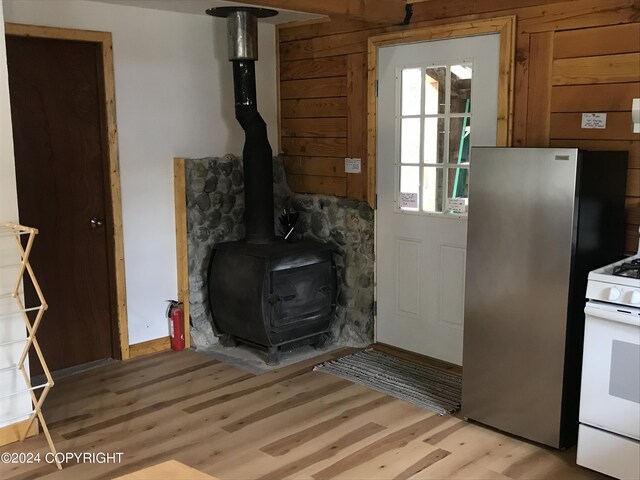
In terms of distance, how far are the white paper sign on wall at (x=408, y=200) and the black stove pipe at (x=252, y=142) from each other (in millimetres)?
880

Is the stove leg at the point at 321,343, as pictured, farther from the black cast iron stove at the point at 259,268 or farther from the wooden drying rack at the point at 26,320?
the wooden drying rack at the point at 26,320

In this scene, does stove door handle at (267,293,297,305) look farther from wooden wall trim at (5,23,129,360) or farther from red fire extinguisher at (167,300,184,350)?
wooden wall trim at (5,23,129,360)

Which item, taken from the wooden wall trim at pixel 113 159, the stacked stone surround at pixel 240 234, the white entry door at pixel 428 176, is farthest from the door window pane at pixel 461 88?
the wooden wall trim at pixel 113 159

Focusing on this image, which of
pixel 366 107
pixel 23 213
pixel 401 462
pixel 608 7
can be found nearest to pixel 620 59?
pixel 608 7

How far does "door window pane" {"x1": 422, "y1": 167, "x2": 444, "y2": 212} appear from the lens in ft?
13.4

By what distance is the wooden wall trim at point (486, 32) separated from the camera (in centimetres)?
361

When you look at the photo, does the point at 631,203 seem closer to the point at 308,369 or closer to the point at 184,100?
the point at 308,369

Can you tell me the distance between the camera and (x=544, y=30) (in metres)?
3.47

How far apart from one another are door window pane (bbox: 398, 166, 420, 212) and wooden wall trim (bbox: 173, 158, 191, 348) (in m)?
1.44

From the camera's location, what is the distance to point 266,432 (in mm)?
3336

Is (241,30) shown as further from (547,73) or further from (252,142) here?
(547,73)

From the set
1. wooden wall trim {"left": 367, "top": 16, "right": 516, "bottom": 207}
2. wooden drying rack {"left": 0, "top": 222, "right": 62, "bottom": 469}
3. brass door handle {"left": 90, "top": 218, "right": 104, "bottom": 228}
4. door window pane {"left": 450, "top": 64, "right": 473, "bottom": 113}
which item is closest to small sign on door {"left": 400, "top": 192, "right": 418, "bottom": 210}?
wooden wall trim {"left": 367, "top": 16, "right": 516, "bottom": 207}

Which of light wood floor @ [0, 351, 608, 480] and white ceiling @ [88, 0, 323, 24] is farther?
white ceiling @ [88, 0, 323, 24]

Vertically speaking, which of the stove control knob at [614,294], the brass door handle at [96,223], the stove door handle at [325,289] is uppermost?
the brass door handle at [96,223]
